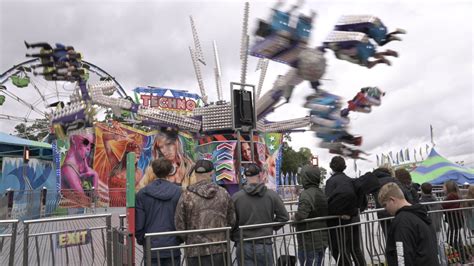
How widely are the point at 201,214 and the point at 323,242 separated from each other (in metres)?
1.75

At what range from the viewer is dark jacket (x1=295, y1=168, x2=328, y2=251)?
5016 millimetres

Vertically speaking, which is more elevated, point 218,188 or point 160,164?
point 160,164

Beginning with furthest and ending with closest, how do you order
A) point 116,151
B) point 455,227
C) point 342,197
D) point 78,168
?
1. point 116,151
2. point 78,168
3. point 455,227
4. point 342,197

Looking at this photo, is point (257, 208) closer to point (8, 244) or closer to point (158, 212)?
point (158, 212)

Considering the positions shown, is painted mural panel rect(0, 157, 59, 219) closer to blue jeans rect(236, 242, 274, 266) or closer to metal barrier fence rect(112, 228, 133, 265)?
metal barrier fence rect(112, 228, 133, 265)

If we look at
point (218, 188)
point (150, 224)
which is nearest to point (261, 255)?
point (218, 188)

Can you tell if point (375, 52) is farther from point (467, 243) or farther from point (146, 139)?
point (146, 139)

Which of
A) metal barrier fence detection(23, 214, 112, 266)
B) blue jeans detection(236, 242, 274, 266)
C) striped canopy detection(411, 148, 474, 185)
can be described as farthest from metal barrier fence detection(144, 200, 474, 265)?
striped canopy detection(411, 148, 474, 185)

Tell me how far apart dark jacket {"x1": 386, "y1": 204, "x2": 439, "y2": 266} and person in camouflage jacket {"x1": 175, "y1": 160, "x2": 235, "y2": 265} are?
1827 millimetres

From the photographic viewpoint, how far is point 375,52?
21.0 feet

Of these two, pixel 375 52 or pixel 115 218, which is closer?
pixel 375 52

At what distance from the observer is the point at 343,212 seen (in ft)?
16.8

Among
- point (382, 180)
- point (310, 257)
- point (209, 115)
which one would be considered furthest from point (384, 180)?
point (209, 115)

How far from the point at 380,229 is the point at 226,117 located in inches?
570
